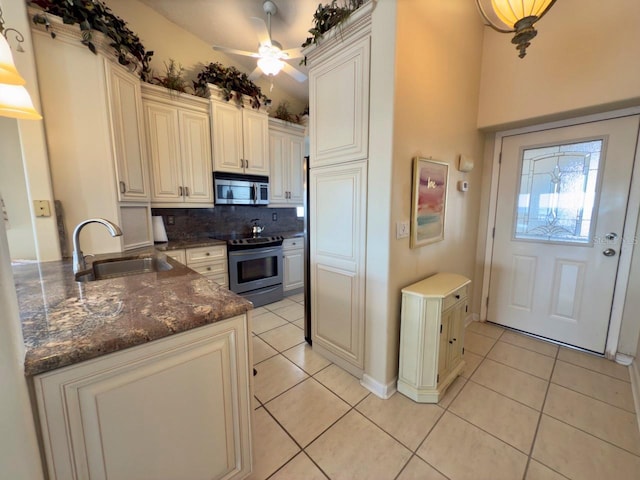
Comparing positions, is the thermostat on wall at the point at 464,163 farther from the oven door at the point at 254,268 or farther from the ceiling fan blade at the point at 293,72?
the oven door at the point at 254,268

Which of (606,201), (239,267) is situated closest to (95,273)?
(239,267)

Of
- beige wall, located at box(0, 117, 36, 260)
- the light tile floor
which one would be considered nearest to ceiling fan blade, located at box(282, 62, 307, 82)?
beige wall, located at box(0, 117, 36, 260)

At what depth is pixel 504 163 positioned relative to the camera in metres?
2.62

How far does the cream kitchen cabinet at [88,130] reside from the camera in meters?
1.82

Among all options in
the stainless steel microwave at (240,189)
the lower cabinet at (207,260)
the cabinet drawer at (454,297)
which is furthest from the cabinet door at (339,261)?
the stainless steel microwave at (240,189)

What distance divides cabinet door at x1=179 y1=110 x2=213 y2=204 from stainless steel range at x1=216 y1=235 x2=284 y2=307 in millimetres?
653

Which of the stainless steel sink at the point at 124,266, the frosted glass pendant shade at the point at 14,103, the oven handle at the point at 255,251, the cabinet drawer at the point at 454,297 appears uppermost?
the frosted glass pendant shade at the point at 14,103

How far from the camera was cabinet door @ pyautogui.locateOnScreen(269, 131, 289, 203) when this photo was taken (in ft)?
12.2

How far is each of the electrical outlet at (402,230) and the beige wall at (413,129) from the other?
4 cm

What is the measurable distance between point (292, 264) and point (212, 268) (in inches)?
45.2

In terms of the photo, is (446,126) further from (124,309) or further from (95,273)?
(95,273)

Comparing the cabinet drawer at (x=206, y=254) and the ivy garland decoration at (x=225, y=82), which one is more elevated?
the ivy garland decoration at (x=225, y=82)

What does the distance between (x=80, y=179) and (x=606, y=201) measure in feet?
14.1

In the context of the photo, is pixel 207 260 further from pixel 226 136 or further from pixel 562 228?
pixel 562 228
